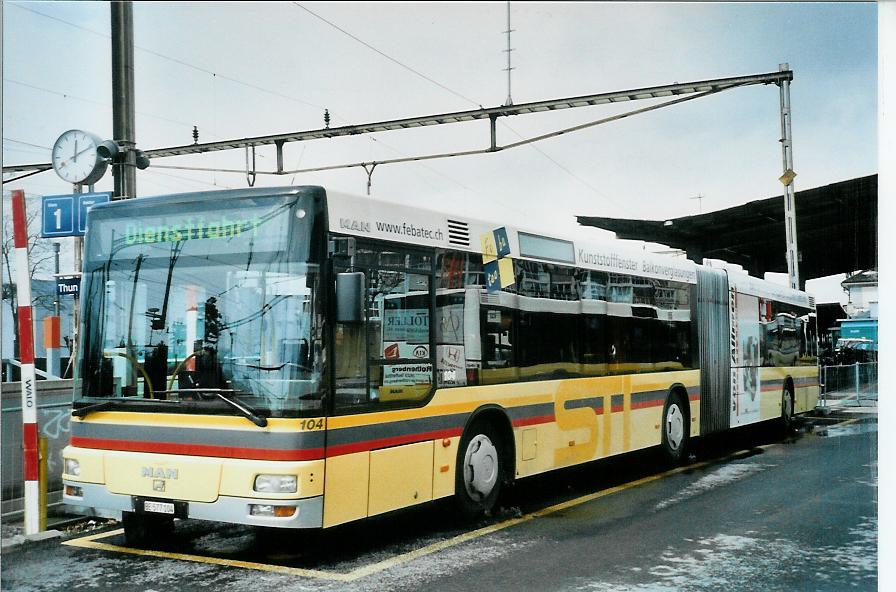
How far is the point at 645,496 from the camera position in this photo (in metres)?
9.75

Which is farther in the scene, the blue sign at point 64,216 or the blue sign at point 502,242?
the blue sign at point 502,242

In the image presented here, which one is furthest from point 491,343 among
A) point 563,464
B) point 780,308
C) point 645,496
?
point 780,308

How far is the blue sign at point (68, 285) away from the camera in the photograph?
8930 millimetres

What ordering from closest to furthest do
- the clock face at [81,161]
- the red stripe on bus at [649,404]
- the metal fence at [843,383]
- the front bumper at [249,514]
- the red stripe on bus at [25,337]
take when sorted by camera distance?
the front bumper at [249,514]
the red stripe on bus at [25,337]
the clock face at [81,161]
the metal fence at [843,383]
the red stripe on bus at [649,404]

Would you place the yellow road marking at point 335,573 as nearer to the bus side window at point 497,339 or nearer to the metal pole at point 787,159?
the bus side window at point 497,339

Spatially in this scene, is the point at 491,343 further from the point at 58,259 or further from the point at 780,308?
the point at 780,308

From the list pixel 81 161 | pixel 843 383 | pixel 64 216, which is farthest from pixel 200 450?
pixel 843 383

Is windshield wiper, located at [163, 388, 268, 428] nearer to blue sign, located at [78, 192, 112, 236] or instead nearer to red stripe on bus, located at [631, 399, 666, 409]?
blue sign, located at [78, 192, 112, 236]

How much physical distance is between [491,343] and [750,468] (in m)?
5.06

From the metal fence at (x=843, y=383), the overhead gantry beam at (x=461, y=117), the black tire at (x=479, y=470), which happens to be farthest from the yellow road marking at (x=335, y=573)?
the overhead gantry beam at (x=461, y=117)

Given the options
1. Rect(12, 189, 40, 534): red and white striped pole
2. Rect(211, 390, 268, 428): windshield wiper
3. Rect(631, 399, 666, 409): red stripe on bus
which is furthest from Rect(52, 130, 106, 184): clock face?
Rect(631, 399, 666, 409): red stripe on bus

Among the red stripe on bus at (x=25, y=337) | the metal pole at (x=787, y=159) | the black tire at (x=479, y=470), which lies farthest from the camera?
the black tire at (x=479, y=470)

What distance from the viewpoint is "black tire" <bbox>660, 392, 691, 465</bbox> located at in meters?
12.2

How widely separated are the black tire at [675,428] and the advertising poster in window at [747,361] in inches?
69.5
